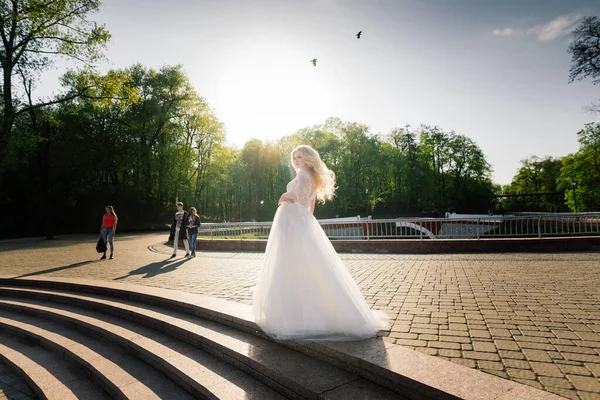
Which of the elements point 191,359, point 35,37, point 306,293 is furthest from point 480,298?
point 35,37

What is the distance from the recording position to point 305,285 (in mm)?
3502

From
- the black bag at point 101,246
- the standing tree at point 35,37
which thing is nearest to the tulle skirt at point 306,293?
the black bag at point 101,246

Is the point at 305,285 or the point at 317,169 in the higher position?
the point at 317,169

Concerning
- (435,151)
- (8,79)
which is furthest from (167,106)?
(435,151)

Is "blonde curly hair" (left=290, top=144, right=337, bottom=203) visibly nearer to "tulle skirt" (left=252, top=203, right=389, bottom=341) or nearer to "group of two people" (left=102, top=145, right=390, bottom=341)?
"group of two people" (left=102, top=145, right=390, bottom=341)

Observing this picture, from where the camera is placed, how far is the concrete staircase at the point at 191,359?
8.55ft

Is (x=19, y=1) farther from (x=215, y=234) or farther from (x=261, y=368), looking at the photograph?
(x=261, y=368)

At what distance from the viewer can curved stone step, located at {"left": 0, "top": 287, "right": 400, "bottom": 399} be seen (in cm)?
278

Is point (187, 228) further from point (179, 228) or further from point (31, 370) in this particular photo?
point (31, 370)

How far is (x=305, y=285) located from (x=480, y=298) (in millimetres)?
3264

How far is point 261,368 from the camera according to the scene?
10.3 ft

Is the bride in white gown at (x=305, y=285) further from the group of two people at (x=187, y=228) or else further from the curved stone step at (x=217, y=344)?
the group of two people at (x=187, y=228)

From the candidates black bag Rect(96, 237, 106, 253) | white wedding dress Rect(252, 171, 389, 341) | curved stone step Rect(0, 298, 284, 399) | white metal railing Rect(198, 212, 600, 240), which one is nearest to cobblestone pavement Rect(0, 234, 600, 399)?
white wedding dress Rect(252, 171, 389, 341)

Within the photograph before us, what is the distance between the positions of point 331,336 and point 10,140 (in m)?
22.9
